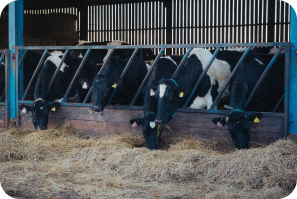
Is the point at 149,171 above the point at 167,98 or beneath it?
beneath

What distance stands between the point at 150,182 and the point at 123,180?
355 millimetres

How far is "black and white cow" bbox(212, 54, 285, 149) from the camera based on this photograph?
17.4ft

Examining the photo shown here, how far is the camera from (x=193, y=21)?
1443cm

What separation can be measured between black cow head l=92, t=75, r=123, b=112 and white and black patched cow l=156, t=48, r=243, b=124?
45.5 inches

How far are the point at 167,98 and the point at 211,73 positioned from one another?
1547 mm

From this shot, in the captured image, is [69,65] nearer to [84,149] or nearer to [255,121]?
[84,149]

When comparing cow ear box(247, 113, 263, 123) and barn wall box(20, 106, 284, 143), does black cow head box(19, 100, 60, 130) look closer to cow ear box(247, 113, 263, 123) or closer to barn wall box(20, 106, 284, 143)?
barn wall box(20, 106, 284, 143)

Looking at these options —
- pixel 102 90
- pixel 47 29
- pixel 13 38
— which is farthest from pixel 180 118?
pixel 47 29

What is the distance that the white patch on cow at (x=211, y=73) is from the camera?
22.3ft

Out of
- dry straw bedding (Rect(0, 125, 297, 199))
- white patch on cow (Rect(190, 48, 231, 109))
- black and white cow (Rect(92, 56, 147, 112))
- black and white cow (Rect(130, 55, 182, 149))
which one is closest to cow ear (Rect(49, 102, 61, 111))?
black and white cow (Rect(92, 56, 147, 112))

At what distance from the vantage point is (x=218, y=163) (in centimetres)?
473

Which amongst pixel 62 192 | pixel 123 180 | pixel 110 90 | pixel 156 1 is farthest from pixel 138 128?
pixel 156 1

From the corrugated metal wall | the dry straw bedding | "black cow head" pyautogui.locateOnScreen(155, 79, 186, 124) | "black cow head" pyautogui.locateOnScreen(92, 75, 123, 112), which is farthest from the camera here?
the corrugated metal wall

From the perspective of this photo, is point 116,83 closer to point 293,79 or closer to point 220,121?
point 220,121
